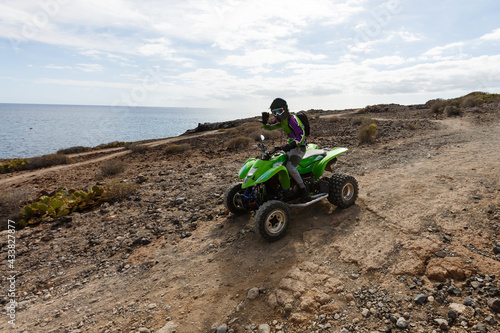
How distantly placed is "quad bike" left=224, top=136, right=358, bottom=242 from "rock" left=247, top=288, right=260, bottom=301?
43.6 inches

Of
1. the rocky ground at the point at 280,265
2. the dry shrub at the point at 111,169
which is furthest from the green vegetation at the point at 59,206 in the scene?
the dry shrub at the point at 111,169

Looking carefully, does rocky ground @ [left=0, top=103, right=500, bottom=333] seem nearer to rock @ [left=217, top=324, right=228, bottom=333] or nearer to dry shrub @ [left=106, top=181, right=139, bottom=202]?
rock @ [left=217, top=324, right=228, bottom=333]

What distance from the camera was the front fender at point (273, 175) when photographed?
4941 mm

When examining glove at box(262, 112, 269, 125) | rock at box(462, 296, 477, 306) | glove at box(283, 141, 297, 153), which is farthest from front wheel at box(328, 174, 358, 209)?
rock at box(462, 296, 477, 306)

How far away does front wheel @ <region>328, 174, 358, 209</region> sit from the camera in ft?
18.7

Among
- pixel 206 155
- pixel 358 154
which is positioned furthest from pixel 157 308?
pixel 206 155

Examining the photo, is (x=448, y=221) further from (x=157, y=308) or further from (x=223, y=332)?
(x=157, y=308)

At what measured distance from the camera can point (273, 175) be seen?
511 cm

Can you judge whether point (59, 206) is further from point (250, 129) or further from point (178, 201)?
point (250, 129)

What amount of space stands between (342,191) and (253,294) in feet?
10.4

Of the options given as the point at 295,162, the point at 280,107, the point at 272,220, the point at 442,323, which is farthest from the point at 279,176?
the point at 442,323

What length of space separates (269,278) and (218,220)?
8.28 feet

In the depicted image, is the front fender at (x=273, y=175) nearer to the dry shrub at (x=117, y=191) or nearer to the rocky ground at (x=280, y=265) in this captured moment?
the rocky ground at (x=280, y=265)

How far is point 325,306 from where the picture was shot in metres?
3.33
